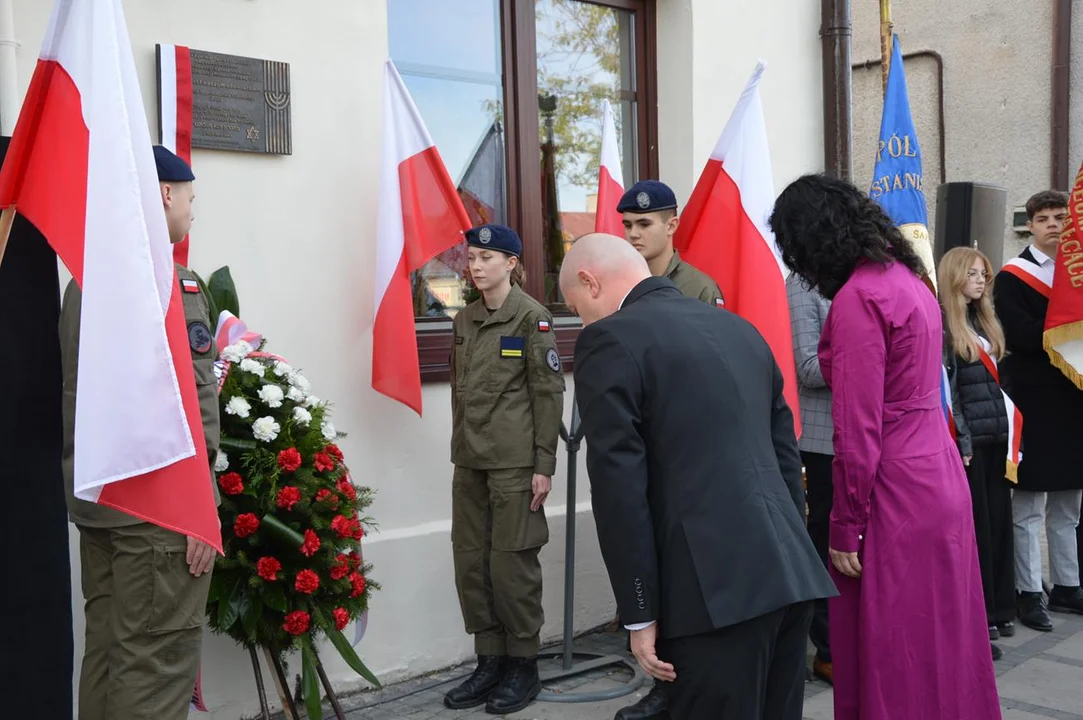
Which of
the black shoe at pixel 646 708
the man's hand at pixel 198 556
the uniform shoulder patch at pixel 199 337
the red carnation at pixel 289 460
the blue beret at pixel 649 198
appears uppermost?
the blue beret at pixel 649 198

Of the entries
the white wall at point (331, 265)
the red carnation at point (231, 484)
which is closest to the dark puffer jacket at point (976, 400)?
the white wall at point (331, 265)

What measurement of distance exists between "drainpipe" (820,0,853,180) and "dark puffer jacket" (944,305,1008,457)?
1901mm

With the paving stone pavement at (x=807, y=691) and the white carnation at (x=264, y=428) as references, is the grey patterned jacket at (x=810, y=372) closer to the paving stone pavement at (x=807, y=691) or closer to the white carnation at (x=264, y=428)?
the paving stone pavement at (x=807, y=691)

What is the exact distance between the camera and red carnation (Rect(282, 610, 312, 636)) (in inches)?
145

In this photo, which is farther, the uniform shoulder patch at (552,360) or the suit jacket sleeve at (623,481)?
the uniform shoulder patch at (552,360)

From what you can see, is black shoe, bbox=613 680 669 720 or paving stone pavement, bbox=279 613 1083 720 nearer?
black shoe, bbox=613 680 669 720

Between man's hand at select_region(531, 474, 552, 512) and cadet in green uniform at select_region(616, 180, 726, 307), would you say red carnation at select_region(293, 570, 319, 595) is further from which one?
cadet in green uniform at select_region(616, 180, 726, 307)

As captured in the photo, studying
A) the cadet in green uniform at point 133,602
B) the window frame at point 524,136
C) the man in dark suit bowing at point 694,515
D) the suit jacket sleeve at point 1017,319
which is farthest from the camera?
the suit jacket sleeve at point 1017,319

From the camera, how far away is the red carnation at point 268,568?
12.0 ft

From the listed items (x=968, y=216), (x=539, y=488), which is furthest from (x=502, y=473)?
(x=968, y=216)

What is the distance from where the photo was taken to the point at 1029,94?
1084 centimetres

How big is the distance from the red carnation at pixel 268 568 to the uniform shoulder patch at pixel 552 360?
147 centimetres

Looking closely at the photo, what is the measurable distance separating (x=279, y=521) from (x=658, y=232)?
78.7 inches

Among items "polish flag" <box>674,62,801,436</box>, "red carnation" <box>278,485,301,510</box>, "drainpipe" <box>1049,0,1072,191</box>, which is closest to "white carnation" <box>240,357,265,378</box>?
"red carnation" <box>278,485,301,510</box>
